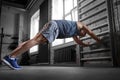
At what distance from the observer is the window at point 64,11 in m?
5.37

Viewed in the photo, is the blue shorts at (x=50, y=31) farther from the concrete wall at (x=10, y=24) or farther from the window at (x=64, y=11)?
the concrete wall at (x=10, y=24)

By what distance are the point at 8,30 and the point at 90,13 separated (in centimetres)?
712

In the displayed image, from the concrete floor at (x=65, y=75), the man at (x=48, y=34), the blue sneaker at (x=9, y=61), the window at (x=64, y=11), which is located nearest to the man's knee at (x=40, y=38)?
the man at (x=48, y=34)

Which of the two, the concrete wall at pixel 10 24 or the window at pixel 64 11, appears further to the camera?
the concrete wall at pixel 10 24

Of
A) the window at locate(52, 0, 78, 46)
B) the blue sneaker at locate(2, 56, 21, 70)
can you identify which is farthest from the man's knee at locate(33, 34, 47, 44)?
the window at locate(52, 0, 78, 46)

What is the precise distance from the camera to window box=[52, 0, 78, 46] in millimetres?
5367

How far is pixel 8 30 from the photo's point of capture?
395 inches

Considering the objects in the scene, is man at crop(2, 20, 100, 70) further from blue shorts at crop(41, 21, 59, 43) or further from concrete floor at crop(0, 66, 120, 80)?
concrete floor at crop(0, 66, 120, 80)

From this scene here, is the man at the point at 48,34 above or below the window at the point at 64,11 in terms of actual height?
below

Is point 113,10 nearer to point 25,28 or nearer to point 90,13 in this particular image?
point 90,13

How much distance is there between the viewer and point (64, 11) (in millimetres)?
6113

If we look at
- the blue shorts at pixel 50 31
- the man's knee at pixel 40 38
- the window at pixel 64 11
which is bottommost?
Answer: the man's knee at pixel 40 38

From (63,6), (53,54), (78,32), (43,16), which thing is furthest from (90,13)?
(43,16)

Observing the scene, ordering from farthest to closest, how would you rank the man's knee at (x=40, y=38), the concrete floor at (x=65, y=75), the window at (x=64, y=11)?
the window at (x=64, y=11), the man's knee at (x=40, y=38), the concrete floor at (x=65, y=75)
